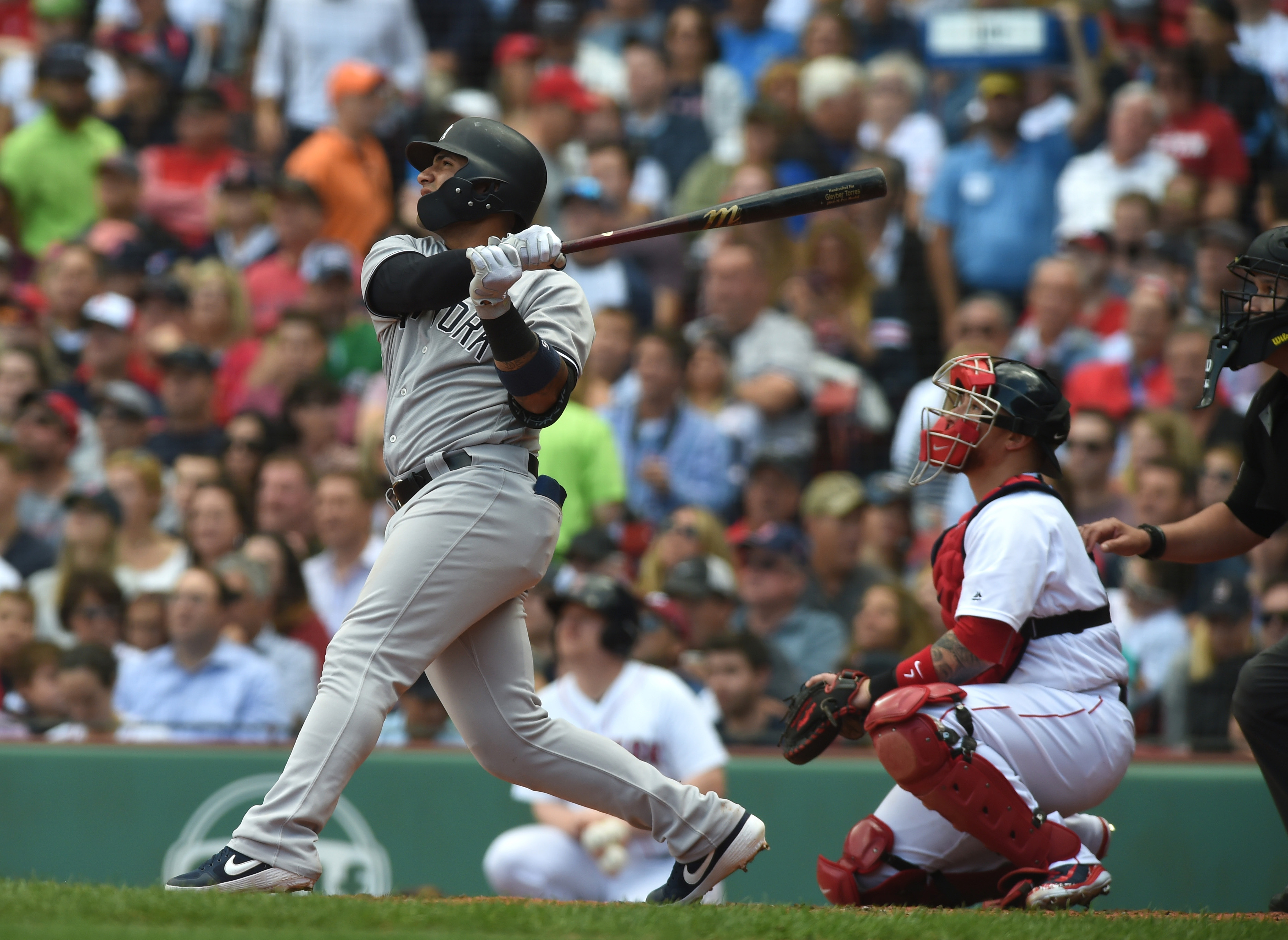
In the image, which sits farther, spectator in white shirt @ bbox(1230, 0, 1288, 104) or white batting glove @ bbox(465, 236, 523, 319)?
spectator in white shirt @ bbox(1230, 0, 1288, 104)

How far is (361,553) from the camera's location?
7.00m

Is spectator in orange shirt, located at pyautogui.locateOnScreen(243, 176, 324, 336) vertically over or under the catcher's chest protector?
over

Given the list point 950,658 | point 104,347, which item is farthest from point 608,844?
point 104,347

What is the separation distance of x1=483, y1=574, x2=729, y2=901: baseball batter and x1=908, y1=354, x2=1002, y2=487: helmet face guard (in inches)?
66.9

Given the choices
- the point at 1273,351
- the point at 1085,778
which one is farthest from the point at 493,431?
the point at 1273,351

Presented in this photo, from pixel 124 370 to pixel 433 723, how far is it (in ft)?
11.7

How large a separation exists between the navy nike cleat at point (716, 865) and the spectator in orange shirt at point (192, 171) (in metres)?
7.10

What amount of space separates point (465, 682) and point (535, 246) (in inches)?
41.5

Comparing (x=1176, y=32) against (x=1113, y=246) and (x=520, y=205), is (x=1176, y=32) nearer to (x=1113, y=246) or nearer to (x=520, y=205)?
(x=1113, y=246)

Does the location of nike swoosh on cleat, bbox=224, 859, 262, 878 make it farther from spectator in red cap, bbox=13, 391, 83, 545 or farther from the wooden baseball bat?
spectator in red cap, bbox=13, 391, 83, 545

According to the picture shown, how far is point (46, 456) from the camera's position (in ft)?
26.0

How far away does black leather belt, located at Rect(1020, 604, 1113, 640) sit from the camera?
4.02 meters

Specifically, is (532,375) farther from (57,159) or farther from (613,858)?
(57,159)

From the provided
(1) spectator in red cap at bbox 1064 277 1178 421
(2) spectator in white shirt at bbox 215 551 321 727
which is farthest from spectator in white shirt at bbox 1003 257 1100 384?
(2) spectator in white shirt at bbox 215 551 321 727
